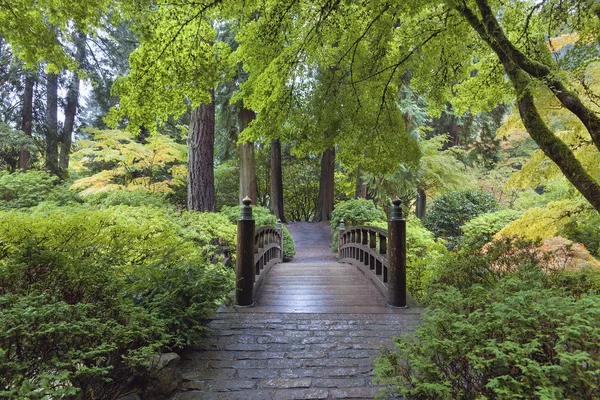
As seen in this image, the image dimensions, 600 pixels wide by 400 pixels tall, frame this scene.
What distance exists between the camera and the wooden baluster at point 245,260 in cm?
407

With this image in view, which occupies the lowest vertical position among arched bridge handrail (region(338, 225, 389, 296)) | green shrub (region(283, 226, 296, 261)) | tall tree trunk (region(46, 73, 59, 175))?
green shrub (region(283, 226, 296, 261))

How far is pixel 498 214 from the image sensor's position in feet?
30.1

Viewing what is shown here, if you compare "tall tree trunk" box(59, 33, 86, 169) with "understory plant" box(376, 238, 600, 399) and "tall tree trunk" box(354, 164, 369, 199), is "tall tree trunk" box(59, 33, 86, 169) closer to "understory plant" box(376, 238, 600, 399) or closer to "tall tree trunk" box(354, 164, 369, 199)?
"tall tree trunk" box(354, 164, 369, 199)

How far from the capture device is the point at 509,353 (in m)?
1.62

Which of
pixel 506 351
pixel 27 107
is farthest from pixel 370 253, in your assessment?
pixel 27 107

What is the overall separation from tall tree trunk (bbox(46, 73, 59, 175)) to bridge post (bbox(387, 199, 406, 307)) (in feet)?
40.3

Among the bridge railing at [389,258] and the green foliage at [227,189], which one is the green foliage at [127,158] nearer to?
the green foliage at [227,189]

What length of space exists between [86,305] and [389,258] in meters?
3.44

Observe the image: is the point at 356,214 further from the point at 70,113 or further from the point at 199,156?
the point at 70,113

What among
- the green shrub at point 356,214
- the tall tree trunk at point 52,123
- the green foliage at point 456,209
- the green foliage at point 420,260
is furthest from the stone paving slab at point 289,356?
the tall tree trunk at point 52,123

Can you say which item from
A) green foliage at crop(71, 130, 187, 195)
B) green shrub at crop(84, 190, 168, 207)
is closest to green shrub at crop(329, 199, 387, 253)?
green foliage at crop(71, 130, 187, 195)

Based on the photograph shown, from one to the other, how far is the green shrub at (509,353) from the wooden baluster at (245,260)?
229 centimetres

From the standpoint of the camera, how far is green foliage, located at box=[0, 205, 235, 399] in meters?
1.69

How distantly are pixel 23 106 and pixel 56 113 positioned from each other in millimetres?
1421
